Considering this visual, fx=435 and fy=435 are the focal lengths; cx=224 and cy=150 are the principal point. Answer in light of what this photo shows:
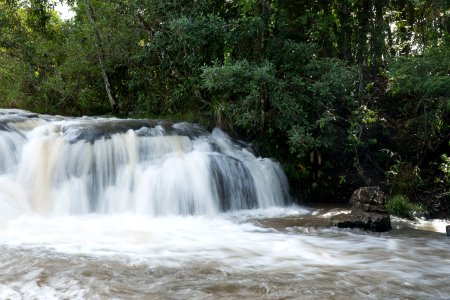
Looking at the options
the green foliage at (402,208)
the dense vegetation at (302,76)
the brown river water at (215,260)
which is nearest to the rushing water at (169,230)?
the brown river water at (215,260)

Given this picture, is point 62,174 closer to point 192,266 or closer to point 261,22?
point 192,266

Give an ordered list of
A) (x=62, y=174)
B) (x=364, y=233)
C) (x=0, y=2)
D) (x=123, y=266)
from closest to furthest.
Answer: (x=123, y=266) → (x=364, y=233) → (x=62, y=174) → (x=0, y=2)

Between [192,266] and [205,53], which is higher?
[205,53]

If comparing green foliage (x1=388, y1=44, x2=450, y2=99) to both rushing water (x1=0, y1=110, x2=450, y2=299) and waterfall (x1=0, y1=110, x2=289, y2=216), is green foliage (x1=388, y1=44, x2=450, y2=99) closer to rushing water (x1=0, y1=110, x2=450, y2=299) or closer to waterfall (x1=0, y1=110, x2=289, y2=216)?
rushing water (x1=0, y1=110, x2=450, y2=299)

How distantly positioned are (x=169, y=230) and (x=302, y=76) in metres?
4.51

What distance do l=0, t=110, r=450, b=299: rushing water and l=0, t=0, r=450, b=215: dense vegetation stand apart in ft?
Answer: 3.21

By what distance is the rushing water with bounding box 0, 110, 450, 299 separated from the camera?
3.74 m

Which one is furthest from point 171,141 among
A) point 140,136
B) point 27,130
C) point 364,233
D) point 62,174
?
point 364,233

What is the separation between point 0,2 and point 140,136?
8.76m

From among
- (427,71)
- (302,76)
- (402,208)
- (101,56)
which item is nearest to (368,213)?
(402,208)

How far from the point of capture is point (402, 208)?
24.0 feet

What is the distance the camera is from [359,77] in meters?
9.08

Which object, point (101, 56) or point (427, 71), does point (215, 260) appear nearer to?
point (427, 71)

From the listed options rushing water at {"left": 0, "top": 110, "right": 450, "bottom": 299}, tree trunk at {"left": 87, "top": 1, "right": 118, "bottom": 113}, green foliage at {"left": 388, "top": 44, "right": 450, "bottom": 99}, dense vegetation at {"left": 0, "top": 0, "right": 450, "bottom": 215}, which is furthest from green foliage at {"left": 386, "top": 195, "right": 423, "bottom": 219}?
tree trunk at {"left": 87, "top": 1, "right": 118, "bottom": 113}
